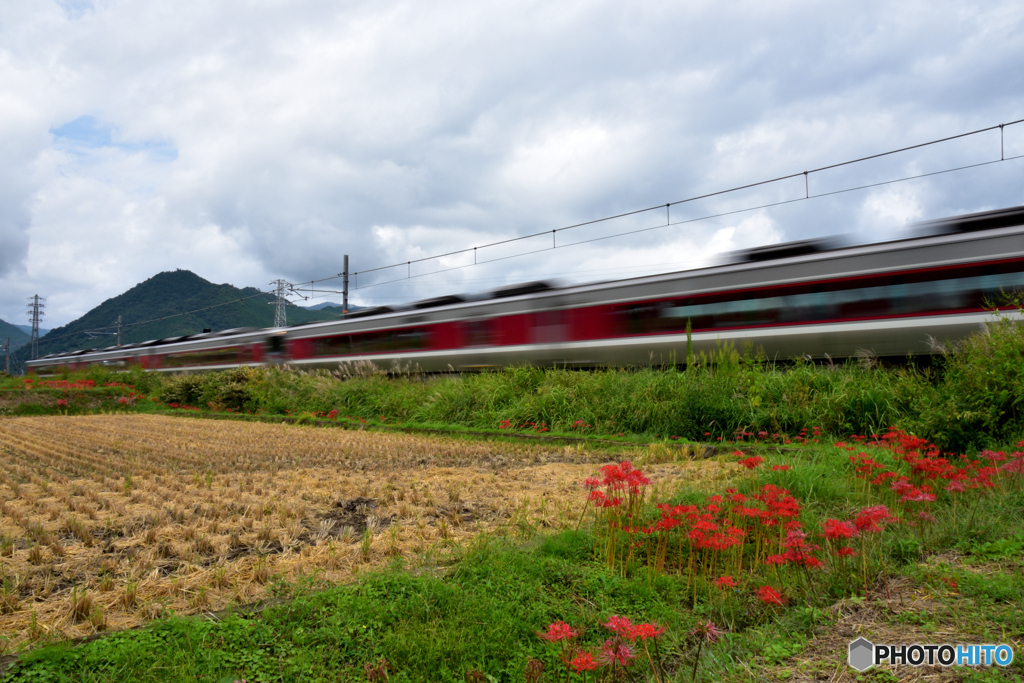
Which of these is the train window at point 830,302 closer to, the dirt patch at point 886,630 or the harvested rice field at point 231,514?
the harvested rice field at point 231,514

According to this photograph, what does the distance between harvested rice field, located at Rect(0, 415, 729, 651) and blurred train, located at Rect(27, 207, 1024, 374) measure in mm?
6309

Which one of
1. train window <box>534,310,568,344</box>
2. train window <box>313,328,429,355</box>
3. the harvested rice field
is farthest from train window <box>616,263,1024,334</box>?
train window <box>313,328,429,355</box>

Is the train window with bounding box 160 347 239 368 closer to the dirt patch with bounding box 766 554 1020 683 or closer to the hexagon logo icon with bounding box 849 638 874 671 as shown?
the dirt patch with bounding box 766 554 1020 683

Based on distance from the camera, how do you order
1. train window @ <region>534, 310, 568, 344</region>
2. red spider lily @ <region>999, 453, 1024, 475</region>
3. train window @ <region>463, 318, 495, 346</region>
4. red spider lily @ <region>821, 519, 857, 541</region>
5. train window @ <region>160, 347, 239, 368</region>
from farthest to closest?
train window @ <region>160, 347, 239, 368</region>, train window @ <region>463, 318, 495, 346</region>, train window @ <region>534, 310, 568, 344</region>, red spider lily @ <region>999, 453, 1024, 475</region>, red spider lily @ <region>821, 519, 857, 541</region>

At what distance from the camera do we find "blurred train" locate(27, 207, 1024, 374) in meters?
10.4

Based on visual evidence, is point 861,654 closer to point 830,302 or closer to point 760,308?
point 830,302

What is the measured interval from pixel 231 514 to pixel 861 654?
13.1ft

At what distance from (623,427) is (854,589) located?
6.34 metres

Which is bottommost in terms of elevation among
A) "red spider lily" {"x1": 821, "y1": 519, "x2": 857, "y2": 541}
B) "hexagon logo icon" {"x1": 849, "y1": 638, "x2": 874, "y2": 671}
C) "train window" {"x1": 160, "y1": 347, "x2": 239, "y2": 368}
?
"hexagon logo icon" {"x1": 849, "y1": 638, "x2": 874, "y2": 671}

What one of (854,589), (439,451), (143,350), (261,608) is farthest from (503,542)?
(143,350)

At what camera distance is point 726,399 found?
865 centimetres

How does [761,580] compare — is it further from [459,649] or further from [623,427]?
[623,427]

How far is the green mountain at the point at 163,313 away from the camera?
10944cm

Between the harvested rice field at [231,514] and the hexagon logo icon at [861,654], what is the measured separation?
6.59 ft
